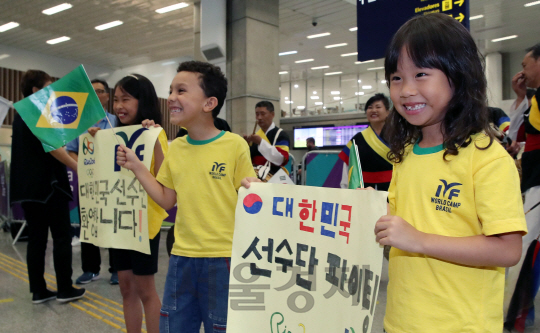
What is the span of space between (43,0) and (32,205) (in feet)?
25.9

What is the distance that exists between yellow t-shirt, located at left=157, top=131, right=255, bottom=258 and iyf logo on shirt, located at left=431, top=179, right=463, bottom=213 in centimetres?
80

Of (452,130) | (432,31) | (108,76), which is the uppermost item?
(108,76)

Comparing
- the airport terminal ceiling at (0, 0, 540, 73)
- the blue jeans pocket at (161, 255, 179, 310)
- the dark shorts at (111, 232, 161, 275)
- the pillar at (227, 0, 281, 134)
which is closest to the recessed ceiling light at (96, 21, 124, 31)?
the airport terminal ceiling at (0, 0, 540, 73)

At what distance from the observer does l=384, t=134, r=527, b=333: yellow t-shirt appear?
875 millimetres

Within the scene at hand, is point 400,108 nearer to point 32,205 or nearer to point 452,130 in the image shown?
point 452,130

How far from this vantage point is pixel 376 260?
0.99 metres

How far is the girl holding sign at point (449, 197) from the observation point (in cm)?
88

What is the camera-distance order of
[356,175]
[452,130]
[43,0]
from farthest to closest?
[43,0] → [356,175] → [452,130]

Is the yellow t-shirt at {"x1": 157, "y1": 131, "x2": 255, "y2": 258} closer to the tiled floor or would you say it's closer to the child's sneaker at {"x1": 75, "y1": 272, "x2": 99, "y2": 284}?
the tiled floor

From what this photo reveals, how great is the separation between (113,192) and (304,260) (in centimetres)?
124

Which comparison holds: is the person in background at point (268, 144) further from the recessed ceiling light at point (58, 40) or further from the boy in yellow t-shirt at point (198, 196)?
the recessed ceiling light at point (58, 40)

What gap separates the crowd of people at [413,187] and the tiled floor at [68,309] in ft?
2.99

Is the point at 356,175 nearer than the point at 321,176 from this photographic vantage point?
Yes

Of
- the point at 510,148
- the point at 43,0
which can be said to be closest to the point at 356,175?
the point at 510,148
